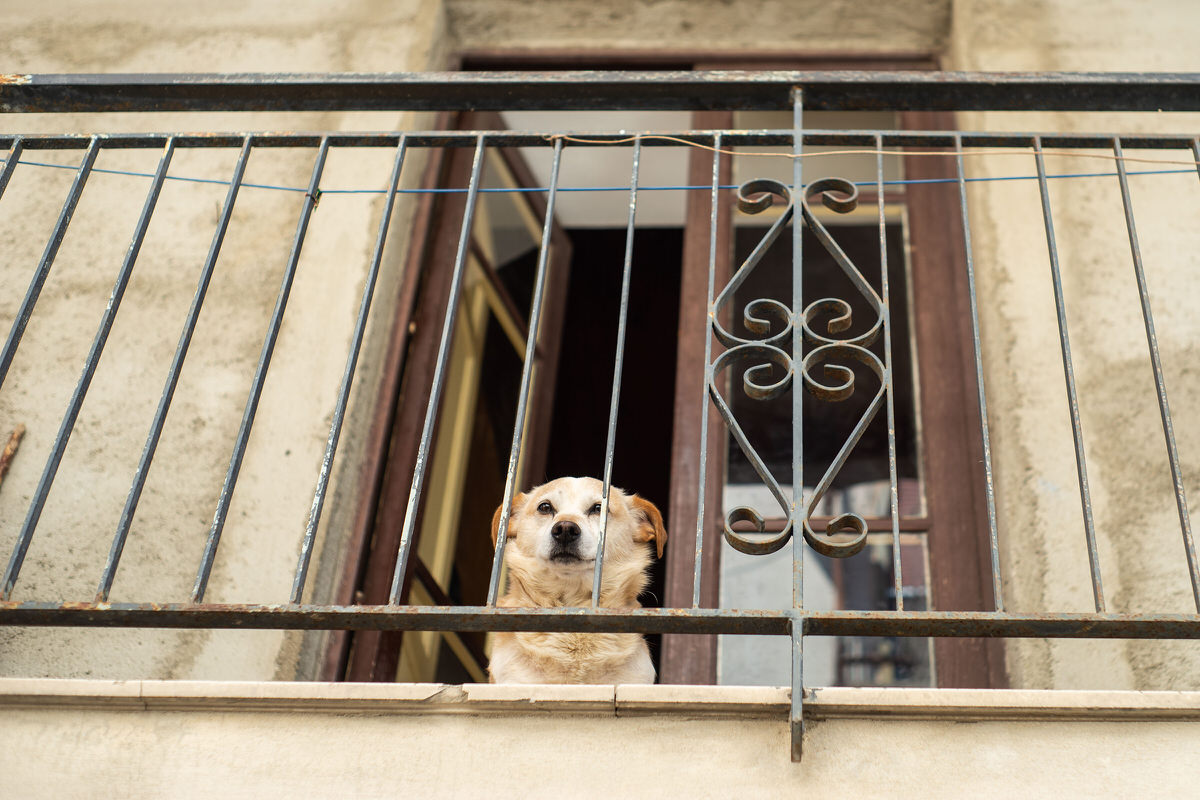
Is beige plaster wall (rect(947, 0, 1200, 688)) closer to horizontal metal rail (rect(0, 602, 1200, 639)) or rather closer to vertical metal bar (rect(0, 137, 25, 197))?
horizontal metal rail (rect(0, 602, 1200, 639))

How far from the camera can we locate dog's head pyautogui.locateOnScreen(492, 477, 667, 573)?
3.67 meters

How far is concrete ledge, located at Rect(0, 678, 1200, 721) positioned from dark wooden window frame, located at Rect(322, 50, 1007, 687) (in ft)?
4.68

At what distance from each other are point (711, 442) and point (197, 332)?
6.04 ft

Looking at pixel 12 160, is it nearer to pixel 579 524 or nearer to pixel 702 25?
pixel 579 524

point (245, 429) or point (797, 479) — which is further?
point (245, 429)

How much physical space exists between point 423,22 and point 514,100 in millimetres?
2214

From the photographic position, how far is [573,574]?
148 inches

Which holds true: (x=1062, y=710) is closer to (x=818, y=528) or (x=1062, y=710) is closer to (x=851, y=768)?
(x=851, y=768)

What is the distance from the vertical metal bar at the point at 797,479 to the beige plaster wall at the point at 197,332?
1.86 metres

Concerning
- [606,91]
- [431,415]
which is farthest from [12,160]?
[606,91]

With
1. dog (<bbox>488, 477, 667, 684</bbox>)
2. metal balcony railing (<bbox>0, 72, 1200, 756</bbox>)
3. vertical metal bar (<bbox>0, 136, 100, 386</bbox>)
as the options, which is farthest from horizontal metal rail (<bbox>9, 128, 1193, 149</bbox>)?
dog (<bbox>488, 477, 667, 684</bbox>)

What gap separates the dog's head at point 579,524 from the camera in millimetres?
3668

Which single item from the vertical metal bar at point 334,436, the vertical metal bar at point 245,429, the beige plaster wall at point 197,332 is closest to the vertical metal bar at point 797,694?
the vertical metal bar at point 334,436

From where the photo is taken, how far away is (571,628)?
2.23 metres
